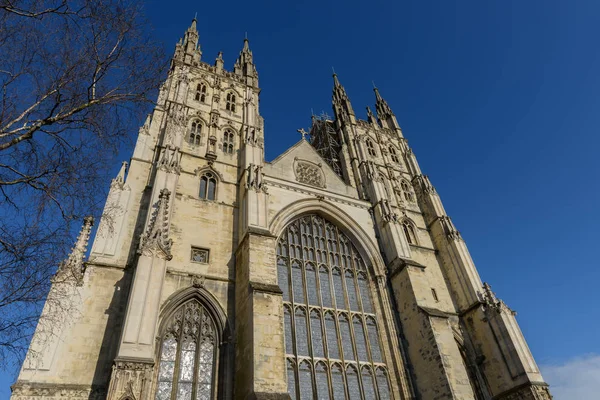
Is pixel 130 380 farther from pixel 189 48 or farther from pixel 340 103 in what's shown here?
pixel 340 103

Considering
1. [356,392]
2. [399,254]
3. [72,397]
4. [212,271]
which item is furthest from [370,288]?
[72,397]

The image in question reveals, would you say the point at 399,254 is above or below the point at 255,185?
below

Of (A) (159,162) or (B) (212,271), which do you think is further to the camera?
(A) (159,162)

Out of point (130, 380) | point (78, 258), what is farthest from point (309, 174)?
point (130, 380)

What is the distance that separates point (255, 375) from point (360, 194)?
11.5 metres

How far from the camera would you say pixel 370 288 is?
1466 centimetres

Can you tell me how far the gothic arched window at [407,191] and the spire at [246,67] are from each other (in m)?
9.93

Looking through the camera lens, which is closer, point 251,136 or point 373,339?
point 373,339

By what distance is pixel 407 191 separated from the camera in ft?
68.9

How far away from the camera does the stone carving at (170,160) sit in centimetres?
1300

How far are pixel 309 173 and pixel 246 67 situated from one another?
8.70 metres

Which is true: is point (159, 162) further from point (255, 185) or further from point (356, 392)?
point (356, 392)

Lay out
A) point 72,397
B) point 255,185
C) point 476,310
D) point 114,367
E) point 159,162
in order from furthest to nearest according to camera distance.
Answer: point 476,310, point 255,185, point 159,162, point 72,397, point 114,367

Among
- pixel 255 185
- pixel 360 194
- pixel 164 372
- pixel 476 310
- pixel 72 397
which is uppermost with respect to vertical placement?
pixel 360 194
